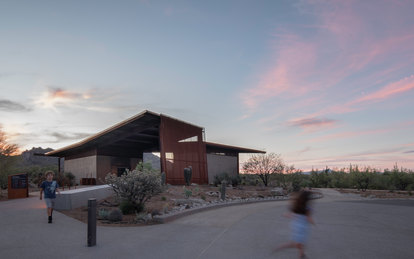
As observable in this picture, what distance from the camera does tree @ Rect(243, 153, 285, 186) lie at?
33.6 meters

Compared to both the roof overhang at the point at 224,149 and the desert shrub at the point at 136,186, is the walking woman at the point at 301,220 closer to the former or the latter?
the desert shrub at the point at 136,186

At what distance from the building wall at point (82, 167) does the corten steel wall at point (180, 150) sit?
12.4m

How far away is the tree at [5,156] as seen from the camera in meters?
20.2

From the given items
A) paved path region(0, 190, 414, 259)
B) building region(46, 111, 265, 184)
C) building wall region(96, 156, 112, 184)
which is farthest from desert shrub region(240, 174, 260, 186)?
paved path region(0, 190, 414, 259)

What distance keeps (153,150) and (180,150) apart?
Result: 12.4 meters

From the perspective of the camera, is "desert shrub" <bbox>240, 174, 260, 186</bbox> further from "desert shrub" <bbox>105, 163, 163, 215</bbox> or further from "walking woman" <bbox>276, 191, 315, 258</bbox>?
"walking woman" <bbox>276, 191, 315, 258</bbox>

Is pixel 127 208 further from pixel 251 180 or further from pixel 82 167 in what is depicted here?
pixel 82 167

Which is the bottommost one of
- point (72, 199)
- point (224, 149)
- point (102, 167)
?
point (72, 199)

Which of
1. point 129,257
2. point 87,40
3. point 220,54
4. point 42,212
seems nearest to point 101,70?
point 87,40

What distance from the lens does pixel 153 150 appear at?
40750mm

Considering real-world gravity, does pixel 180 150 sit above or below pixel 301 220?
above

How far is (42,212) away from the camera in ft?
37.5

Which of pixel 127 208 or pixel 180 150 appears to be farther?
pixel 180 150

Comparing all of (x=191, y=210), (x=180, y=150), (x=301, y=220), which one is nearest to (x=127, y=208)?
(x=191, y=210)
